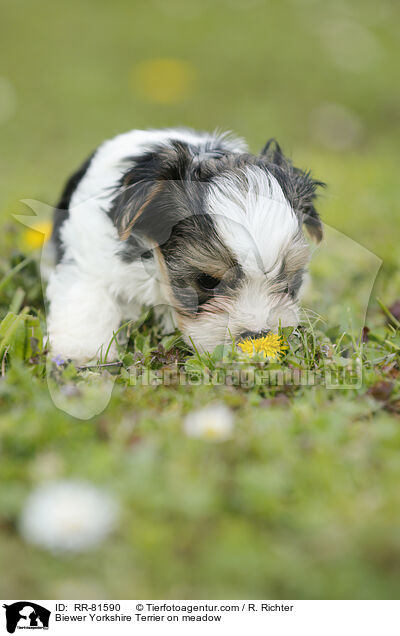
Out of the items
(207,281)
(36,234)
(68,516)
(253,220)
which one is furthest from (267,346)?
(36,234)

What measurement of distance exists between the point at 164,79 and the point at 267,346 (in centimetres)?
824

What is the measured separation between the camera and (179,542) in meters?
1.66

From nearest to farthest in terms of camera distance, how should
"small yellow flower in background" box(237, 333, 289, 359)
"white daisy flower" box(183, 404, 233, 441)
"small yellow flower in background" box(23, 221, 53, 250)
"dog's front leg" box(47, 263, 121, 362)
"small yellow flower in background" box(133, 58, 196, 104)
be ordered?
"white daisy flower" box(183, 404, 233, 441)
"small yellow flower in background" box(237, 333, 289, 359)
"dog's front leg" box(47, 263, 121, 362)
"small yellow flower in background" box(23, 221, 53, 250)
"small yellow flower in background" box(133, 58, 196, 104)

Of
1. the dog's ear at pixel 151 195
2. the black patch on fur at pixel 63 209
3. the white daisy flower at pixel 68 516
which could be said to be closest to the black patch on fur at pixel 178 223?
the dog's ear at pixel 151 195

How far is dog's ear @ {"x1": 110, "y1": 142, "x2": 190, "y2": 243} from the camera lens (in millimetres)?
2934

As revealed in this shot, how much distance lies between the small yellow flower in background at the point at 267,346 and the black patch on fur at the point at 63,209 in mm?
1290

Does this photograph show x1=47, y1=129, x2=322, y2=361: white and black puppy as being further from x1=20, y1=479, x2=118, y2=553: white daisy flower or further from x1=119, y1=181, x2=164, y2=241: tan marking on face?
x1=20, y1=479, x2=118, y2=553: white daisy flower

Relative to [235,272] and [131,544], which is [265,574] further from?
[235,272]

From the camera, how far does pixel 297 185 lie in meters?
3.13

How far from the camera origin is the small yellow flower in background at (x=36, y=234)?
4.02 meters

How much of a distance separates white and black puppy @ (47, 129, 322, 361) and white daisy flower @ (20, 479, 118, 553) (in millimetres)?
1197

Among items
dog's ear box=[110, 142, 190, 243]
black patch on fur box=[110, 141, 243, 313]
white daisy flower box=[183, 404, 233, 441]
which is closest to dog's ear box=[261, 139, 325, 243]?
black patch on fur box=[110, 141, 243, 313]
